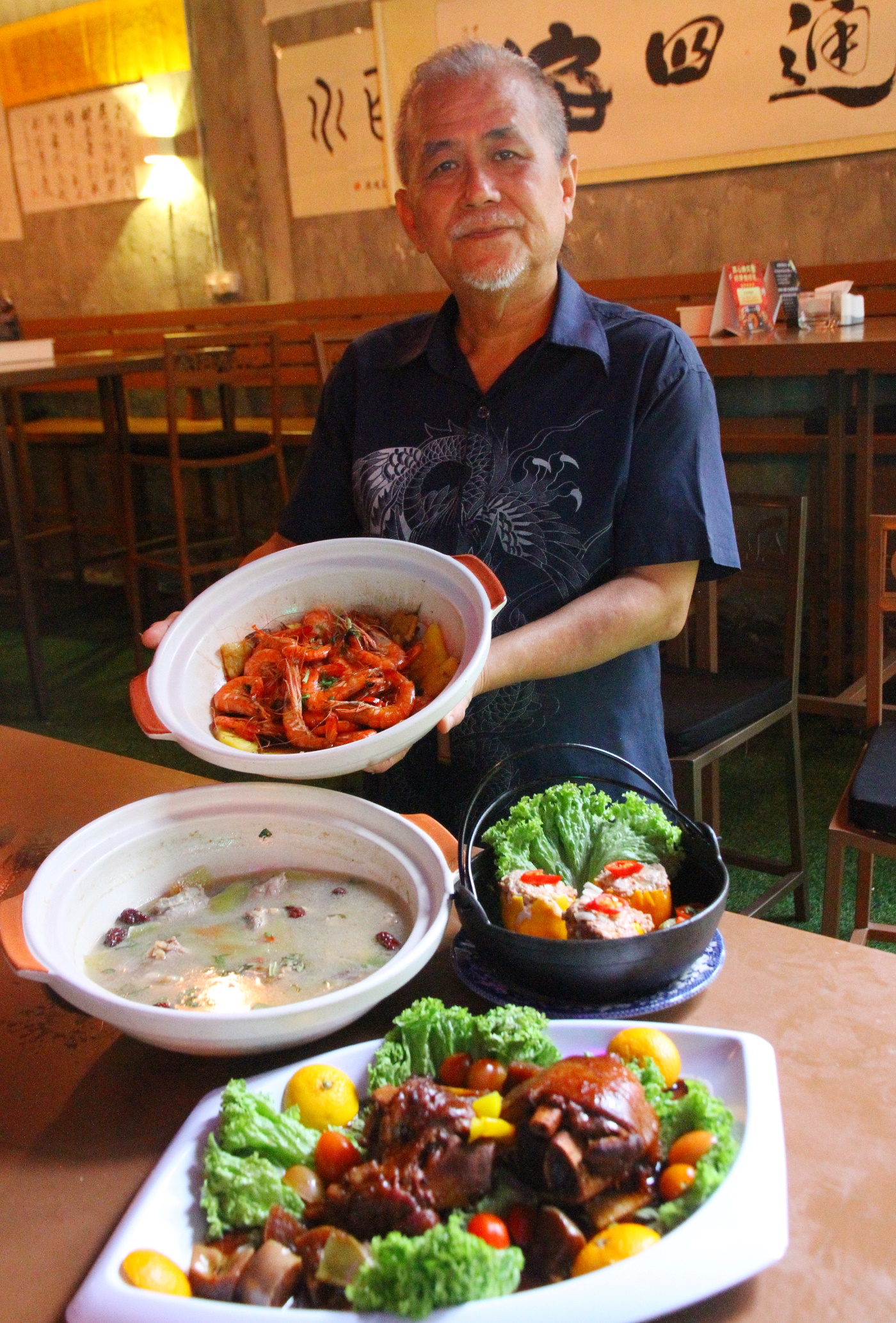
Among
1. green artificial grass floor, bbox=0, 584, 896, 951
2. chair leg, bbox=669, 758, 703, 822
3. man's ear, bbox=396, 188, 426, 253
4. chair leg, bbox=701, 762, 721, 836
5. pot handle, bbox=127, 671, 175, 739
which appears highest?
man's ear, bbox=396, 188, 426, 253

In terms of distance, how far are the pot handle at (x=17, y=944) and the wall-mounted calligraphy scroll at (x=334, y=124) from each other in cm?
484

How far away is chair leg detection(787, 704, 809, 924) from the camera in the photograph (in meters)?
2.51

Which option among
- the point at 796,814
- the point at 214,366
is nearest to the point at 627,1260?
the point at 796,814

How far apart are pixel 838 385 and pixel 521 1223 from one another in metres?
3.29

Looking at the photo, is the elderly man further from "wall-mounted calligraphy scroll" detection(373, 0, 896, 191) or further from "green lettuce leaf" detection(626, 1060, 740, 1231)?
"wall-mounted calligraphy scroll" detection(373, 0, 896, 191)

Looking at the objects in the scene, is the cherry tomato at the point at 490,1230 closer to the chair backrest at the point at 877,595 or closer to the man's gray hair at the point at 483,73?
the man's gray hair at the point at 483,73

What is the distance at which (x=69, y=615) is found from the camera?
5914 mm

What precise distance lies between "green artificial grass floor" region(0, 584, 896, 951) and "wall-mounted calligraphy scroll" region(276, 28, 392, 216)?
242 centimetres

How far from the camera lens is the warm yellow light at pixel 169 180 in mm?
5824

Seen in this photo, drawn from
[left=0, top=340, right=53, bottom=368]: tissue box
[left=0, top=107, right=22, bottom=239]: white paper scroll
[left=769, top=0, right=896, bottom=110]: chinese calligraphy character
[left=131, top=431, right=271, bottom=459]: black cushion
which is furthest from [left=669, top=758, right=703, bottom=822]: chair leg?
[left=0, top=107, right=22, bottom=239]: white paper scroll

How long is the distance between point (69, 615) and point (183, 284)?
195 cm

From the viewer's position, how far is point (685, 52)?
4102mm

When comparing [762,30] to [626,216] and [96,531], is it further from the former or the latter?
[96,531]

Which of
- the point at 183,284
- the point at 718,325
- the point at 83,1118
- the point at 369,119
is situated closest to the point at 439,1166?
the point at 83,1118
